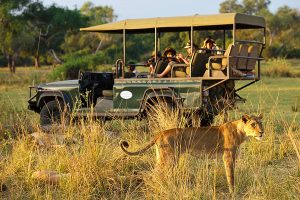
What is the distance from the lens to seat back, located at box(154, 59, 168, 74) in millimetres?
11423

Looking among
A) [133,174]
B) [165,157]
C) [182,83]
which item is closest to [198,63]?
[182,83]

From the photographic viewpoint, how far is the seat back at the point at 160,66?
37.5ft

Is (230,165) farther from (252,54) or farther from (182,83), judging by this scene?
(252,54)

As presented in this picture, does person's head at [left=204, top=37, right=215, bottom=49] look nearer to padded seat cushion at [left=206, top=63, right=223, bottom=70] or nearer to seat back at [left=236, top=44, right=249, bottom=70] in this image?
seat back at [left=236, top=44, right=249, bottom=70]

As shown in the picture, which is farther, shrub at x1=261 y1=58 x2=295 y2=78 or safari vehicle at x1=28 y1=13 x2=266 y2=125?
shrub at x1=261 y1=58 x2=295 y2=78

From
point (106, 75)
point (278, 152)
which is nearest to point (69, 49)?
point (106, 75)

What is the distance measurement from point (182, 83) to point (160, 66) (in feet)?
2.65

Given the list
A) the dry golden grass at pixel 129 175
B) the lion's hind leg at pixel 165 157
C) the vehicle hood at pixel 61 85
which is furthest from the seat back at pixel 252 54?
the lion's hind leg at pixel 165 157

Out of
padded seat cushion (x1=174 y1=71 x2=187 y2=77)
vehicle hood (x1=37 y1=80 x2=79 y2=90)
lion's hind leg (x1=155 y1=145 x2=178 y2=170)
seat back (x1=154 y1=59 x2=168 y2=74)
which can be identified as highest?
seat back (x1=154 y1=59 x2=168 y2=74)

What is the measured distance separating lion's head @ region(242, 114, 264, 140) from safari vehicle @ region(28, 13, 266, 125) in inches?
137

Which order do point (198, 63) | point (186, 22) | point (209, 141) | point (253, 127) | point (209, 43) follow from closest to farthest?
point (253, 127) < point (209, 141) < point (186, 22) < point (198, 63) < point (209, 43)

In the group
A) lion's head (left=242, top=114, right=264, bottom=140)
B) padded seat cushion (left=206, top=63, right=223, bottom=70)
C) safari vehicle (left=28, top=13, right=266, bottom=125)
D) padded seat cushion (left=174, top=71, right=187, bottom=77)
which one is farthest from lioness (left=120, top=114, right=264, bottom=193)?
padded seat cushion (left=174, top=71, right=187, bottom=77)

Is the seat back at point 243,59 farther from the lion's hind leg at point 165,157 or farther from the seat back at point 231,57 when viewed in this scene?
the lion's hind leg at point 165,157

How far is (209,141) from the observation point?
269 inches
